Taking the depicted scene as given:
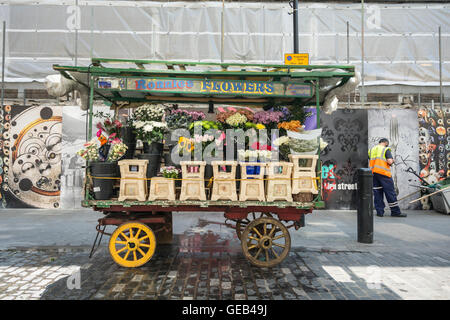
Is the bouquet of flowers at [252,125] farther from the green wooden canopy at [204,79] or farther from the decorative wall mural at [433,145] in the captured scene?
the decorative wall mural at [433,145]

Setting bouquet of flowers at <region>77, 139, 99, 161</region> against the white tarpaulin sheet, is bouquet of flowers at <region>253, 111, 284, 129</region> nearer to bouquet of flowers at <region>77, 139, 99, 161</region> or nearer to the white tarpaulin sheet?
bouquet of flowers at <region>77, 139, 99, 161</region>

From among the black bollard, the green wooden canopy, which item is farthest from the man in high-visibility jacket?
the green wooden canopy

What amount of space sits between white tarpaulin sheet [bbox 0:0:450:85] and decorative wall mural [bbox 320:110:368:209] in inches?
119

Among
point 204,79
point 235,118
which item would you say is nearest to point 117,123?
point 204,79

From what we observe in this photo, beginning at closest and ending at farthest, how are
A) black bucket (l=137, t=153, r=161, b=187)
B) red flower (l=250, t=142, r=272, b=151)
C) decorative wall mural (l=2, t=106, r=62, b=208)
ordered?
black bucket (l=137, t=153, r=161, b=187) → red flower (l=250, t=142, r=272, b=151) → decorative wall mural (l=2, t=106, r=62, b=208)

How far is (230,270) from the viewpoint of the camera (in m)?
4.63

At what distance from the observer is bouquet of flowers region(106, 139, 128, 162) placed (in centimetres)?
492

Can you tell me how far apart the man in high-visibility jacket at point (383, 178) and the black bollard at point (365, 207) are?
2.94m

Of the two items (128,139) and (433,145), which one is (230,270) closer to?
(128,139)

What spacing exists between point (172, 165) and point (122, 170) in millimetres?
818

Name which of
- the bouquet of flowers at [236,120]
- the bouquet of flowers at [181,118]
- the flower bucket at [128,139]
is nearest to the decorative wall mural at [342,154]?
the bouquet of flowers at [236,120]

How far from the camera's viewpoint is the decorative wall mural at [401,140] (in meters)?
10.0

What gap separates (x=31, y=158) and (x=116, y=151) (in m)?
6.60

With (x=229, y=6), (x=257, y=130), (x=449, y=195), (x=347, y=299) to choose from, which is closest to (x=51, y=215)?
(x=257, y=130)
